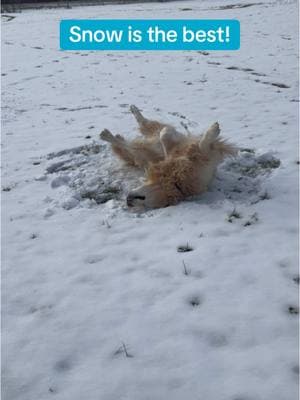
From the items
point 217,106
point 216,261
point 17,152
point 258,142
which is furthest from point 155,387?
point 217,106

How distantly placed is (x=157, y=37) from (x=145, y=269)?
43.3 feet

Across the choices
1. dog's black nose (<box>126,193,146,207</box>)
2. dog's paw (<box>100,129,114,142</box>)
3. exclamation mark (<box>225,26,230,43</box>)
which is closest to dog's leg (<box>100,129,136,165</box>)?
dog's paw (<box>100,129,114,142</box>)

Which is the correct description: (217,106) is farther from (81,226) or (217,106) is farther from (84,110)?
(81,226)

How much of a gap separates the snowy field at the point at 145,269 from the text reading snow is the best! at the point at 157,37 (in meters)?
6.82

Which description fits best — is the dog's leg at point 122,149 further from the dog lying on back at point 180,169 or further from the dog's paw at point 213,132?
the dog's paw at point 213,132

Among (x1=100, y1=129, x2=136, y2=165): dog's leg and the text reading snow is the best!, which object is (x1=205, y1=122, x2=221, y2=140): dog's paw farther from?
the text reading snow is the best!

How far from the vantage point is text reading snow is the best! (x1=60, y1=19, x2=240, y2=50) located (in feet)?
44.3

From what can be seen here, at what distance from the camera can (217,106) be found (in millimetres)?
7520

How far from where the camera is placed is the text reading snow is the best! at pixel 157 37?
44.3 feet

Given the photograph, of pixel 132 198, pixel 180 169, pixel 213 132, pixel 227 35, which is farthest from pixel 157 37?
pixel 132 198

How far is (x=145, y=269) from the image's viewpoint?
3.45 meters

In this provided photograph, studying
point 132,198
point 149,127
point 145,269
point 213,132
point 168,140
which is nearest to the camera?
point 145,269

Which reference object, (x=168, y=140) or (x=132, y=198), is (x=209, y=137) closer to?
(x=168, y=140)

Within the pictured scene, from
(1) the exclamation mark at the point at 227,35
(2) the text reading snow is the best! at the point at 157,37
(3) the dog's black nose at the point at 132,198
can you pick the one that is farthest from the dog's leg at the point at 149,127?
(1) the exclamation mark at the point at 227,35
